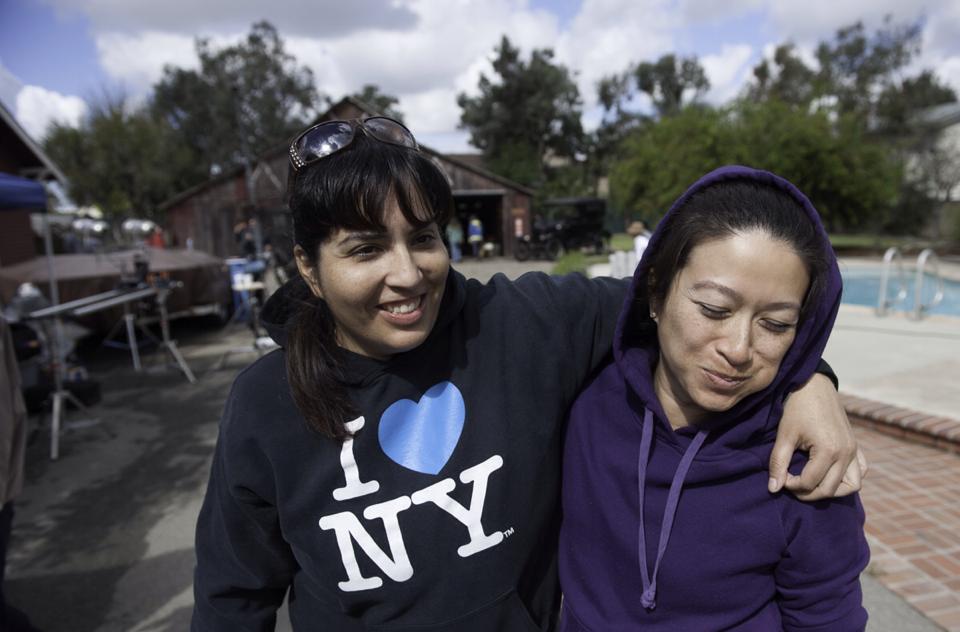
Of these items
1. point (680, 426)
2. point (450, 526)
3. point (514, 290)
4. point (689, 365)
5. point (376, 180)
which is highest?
point (376, 180)

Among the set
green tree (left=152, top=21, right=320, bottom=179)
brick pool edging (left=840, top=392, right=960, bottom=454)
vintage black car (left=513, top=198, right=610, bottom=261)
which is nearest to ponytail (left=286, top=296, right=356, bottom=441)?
brick pool edging (left=840, top=392, right=960, bottom=454)

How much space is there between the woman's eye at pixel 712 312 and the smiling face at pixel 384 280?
49 cm

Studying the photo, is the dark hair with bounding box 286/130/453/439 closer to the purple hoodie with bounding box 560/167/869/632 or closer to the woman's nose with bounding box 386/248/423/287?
the woman's nose with bounding box 386/248/423/287

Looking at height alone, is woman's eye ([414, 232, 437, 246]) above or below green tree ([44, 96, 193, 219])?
below

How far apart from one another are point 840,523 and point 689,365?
376 millimetres

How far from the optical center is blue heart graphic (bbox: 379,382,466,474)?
1.17 m

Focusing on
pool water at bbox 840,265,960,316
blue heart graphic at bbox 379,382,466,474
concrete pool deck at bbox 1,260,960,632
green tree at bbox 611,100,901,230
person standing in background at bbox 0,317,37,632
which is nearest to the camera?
blue heart graphic at bbox 379,382,466,474

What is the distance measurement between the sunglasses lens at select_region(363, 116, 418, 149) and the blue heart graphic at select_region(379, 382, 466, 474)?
1.58ft

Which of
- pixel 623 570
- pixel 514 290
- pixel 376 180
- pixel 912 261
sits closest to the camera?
pixel 376 180

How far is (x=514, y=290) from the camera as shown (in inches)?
54.9

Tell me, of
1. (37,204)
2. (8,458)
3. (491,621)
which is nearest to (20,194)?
(37,204)

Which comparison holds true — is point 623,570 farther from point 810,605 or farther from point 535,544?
point 810,605

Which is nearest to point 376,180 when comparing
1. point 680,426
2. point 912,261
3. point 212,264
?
point 680,426

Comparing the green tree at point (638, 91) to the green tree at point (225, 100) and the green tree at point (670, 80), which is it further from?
the green tree at point (225, 100)
